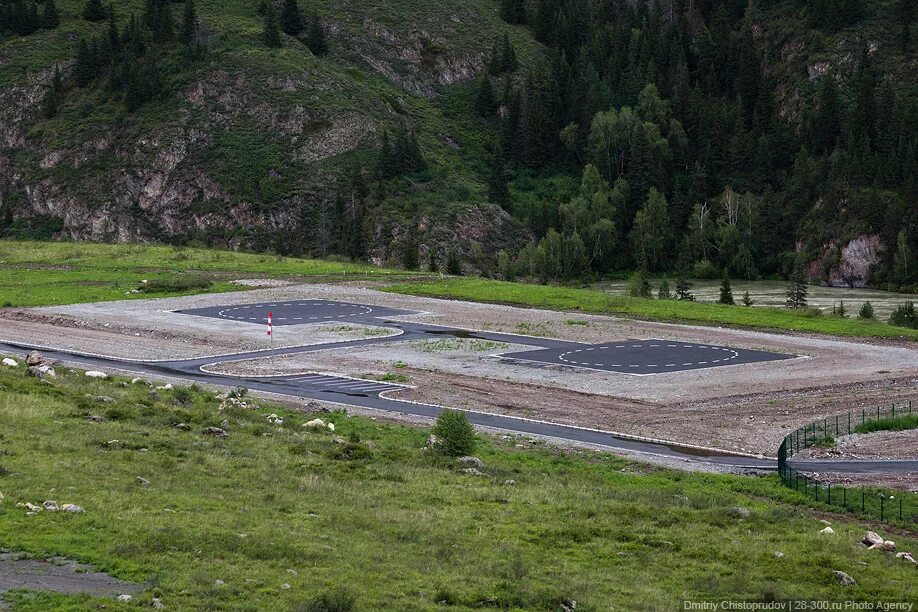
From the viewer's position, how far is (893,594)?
57.9ft

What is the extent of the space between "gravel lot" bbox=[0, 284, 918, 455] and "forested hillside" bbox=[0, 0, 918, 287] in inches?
1770

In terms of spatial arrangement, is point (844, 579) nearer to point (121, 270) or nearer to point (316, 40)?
point (121, 270)

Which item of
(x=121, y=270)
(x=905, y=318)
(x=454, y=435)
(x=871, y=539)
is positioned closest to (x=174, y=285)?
(x=121, y=270)

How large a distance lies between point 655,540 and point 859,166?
333 ft

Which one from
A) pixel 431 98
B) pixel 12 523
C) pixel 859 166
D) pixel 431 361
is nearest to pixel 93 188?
pixel 431 98

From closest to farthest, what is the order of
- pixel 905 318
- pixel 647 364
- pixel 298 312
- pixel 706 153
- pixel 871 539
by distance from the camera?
pixel 871 539
pixel 647 364
pixel 298 312
pixel 905 318
pixel 706 153

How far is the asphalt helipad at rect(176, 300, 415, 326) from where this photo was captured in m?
62.3

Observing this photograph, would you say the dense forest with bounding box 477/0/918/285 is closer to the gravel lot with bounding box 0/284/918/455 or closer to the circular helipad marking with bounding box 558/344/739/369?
the gravel lot with bounding box 0/284/918/455

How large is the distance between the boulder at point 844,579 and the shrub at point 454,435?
40.9 ft

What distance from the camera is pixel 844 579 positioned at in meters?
18.3

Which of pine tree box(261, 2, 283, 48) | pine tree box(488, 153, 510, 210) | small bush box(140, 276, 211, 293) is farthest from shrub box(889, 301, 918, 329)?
pine tree box(261, 2, 283, 48)

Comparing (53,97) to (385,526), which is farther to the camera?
(53,97)

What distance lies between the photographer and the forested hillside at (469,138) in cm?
11625

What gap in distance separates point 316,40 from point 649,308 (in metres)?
91.5
